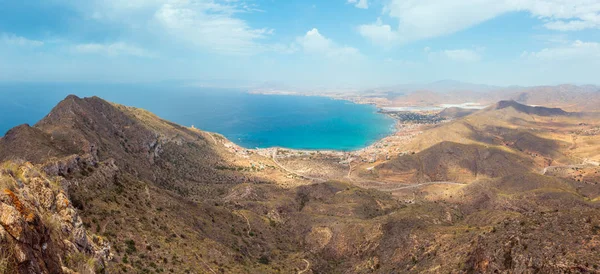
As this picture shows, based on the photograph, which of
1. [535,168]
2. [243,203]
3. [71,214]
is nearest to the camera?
[71,214]

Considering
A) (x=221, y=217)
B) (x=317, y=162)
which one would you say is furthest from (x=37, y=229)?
(x=317, y=162)

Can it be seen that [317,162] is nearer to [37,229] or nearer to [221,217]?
[221,217]

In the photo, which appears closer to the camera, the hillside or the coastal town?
the hillside

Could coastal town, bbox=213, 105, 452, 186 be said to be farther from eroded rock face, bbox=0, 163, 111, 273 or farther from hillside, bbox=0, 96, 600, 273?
eroded rock face, bbox=0, 163, 111, 273

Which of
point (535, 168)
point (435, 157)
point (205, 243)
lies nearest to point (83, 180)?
point (205, 243)

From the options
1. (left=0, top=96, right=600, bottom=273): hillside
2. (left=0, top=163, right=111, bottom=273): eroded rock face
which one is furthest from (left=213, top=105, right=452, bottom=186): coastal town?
(left=0, top=163, right=111, bottom=273): eroded rock face

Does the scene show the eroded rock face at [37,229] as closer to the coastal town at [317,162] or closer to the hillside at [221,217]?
the hillside at [221,217]

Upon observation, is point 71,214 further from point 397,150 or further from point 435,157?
point 397,150
